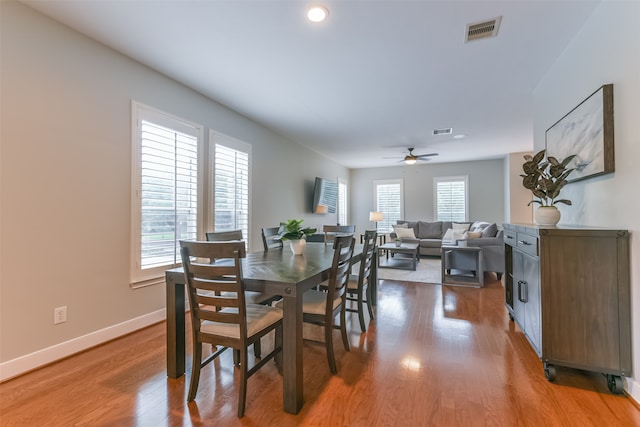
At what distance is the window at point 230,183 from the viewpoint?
3875 mm

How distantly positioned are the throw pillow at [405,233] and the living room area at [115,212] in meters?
4.07

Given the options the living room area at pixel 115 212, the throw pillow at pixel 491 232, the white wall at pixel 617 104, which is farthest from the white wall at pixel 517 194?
the white wall at pixel 617 104

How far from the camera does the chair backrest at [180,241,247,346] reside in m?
1.61

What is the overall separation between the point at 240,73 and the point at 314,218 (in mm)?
4252

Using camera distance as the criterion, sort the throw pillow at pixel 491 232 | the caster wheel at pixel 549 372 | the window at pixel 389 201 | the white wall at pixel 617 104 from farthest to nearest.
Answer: the window at pixel 389 201 < the throw pillow at pixel 491 232 < the caster wheel at pixel 549 372 < the white wall at pixel 617 104

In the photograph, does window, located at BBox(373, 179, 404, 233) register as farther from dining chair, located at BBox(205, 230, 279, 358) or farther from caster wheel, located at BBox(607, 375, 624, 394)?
caster wheel, located at BBox(607, 375, 624, 394)

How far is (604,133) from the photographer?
201 cm

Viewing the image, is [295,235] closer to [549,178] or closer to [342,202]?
[549,178]

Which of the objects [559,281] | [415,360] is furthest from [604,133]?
[415,360]

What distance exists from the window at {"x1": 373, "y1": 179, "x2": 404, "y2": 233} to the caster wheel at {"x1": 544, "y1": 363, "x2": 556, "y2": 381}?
697cm

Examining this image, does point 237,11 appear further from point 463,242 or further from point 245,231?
point 463,242

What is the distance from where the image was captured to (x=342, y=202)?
29.4ft

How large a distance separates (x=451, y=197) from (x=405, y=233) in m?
2.02

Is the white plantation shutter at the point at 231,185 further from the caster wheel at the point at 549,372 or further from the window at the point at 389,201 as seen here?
the window at the point at 389,201
